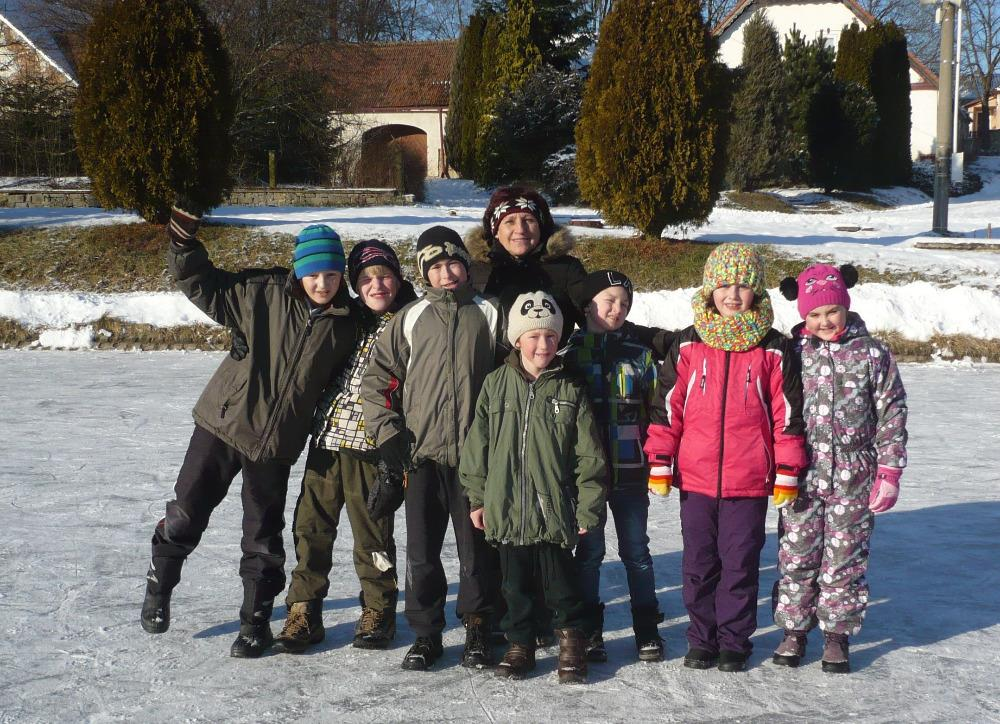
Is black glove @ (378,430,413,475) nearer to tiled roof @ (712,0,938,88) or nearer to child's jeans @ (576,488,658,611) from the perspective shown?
child's jeans @ (576,488,658,611)

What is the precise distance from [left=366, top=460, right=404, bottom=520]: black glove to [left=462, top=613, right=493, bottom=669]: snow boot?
1.49 ft

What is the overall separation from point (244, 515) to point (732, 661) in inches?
67.4

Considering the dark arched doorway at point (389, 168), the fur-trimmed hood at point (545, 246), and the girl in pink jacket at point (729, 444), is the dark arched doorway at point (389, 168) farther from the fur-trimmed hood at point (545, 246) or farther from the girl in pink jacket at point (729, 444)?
the girl in pink jacket at point (729, 444)

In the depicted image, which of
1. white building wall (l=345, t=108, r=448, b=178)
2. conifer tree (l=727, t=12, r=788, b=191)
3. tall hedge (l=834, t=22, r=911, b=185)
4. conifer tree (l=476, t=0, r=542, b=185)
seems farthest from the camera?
white building wall (l=345, t=108, r=448, b=178)

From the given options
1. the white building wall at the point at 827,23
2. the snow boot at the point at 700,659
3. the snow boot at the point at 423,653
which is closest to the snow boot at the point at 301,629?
the snow boot at the point at 423,653

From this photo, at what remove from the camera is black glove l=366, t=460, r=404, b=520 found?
341cm

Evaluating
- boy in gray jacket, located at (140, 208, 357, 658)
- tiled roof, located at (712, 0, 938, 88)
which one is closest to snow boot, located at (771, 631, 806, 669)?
boy in gray jacket, located at (140, 208, 357, 658)

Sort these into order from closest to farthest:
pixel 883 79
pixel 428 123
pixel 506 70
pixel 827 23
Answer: pixel 506 70, pixel 883 79, pixel 428 123, pixel 827 23

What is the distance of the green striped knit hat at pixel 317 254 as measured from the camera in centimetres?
A: 348

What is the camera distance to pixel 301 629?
11.6 ft

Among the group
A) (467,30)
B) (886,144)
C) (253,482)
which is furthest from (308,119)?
(253,482)

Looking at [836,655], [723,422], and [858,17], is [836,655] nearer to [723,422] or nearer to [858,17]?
[723,422]

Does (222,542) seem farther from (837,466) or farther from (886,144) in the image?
(886,144)

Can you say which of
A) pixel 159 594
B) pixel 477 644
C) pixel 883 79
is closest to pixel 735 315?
pixel 477 644
